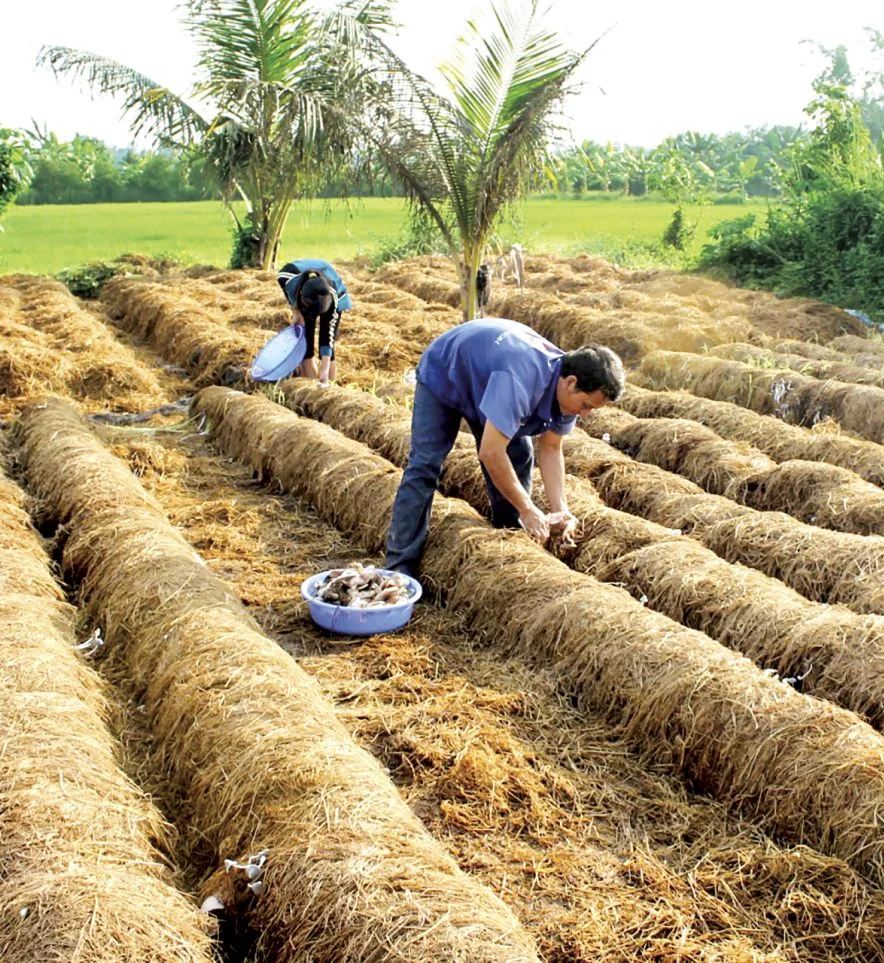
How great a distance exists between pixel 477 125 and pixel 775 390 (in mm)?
3478

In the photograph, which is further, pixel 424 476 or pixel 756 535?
pixel 756 535

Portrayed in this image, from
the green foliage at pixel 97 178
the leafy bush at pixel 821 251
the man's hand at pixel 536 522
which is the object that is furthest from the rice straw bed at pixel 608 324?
the green foliage at pixel 97 178

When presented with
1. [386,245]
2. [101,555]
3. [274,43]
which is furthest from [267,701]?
[386,245]

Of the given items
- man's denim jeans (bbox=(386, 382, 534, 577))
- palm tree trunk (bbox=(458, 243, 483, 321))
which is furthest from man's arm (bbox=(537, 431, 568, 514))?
palm tree trunk (bbox=(458, 243, 483, 321))

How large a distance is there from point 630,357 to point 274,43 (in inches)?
346

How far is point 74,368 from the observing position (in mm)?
9758

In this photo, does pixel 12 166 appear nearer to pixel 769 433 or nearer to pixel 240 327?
pixel 240 327

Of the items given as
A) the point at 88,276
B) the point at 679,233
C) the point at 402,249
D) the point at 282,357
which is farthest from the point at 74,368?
the point at 679,233

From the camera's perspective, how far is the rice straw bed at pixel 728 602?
4.04 m

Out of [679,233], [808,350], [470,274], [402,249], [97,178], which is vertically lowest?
[808,350]

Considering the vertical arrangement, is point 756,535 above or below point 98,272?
below

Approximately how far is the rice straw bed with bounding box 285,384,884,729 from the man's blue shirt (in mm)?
876

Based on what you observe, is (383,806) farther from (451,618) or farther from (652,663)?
(451,618)

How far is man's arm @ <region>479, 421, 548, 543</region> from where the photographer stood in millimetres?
4371
